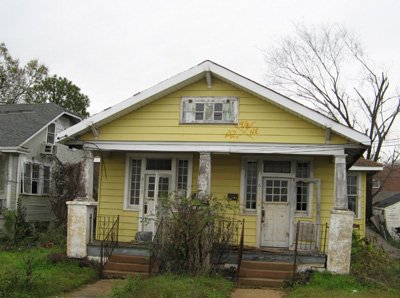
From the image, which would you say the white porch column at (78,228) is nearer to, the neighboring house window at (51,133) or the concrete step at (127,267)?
the concrete step at (127,267)

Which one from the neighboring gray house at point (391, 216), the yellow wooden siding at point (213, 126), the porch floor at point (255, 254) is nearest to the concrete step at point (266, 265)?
the porch floor at point (255, 254)

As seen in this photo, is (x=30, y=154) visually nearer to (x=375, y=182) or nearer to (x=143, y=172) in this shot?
(x=143, y=172)

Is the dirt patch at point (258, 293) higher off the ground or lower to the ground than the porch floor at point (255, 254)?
lower

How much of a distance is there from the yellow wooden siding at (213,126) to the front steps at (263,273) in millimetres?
2895

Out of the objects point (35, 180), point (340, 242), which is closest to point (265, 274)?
point (340, 242)

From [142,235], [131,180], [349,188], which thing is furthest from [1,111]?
[349,188]

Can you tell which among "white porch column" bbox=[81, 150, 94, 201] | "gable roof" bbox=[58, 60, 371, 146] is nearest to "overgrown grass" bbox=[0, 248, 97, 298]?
"white porch column" bbox=[81, 150, 94, 201]

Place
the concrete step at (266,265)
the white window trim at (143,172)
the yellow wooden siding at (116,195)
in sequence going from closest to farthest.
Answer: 1. the concrete step at (266,265)
2. the white window trim at (143,172)
3. the yellow wooden siding at (116,195)

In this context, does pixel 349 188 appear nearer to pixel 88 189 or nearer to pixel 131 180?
pixel 131 180

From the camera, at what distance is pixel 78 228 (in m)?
10.7

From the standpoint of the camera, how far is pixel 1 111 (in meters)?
21.6

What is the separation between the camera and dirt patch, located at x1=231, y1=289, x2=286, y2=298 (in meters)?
8.70

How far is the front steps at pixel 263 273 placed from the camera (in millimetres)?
9570

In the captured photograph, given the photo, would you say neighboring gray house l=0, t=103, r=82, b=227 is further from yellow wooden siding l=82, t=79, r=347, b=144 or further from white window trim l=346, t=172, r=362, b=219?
white window trim l=346, t=172, r=362, b=219
